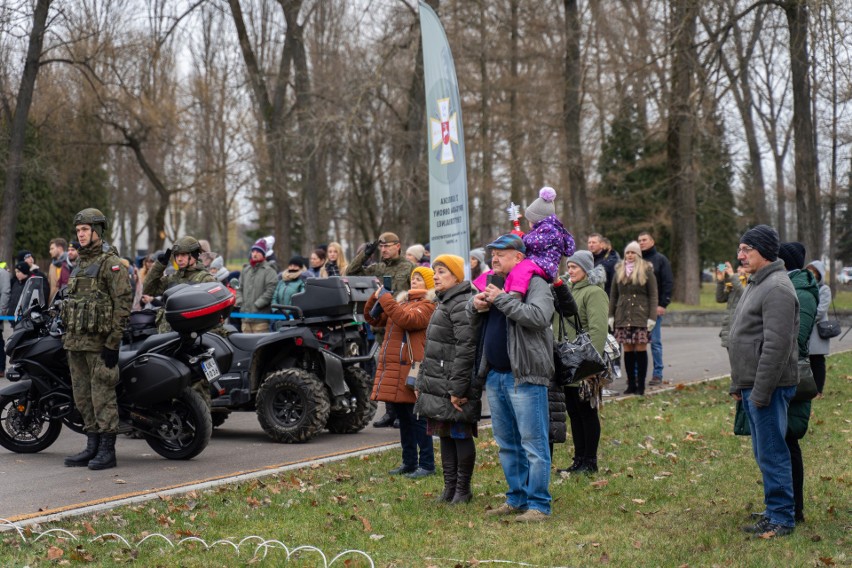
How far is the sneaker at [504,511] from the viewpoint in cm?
689

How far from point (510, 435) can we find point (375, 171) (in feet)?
118

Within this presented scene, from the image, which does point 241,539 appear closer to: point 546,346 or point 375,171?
point 546,346

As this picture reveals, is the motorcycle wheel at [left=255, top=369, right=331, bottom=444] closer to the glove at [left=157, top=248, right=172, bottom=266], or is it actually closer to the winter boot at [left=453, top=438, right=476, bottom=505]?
the glove at [left=157, top=248, right=172, bottom=266]

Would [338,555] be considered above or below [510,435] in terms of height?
below

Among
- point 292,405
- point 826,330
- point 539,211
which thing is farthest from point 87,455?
point 826,330

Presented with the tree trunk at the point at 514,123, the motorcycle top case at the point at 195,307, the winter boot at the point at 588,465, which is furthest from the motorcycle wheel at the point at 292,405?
the tree trunk at the point at 514,123

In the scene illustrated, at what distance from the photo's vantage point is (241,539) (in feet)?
20.5

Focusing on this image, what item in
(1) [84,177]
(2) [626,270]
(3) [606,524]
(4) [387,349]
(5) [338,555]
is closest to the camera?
(5) [338,555]

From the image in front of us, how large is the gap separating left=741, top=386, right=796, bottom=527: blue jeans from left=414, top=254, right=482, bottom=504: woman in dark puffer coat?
183 centimetres

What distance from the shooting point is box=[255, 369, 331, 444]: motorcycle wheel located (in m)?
10.3

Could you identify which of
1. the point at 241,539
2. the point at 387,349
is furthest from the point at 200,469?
the point at 241,539

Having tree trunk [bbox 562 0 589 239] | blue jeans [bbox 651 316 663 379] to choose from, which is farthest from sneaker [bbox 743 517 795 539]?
tree trunk [bbox 562 0 589 239]

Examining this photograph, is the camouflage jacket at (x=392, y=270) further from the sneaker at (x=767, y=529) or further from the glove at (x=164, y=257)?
the sneaker at (x=767, y=529)

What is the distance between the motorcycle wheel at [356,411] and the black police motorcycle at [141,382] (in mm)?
2040
